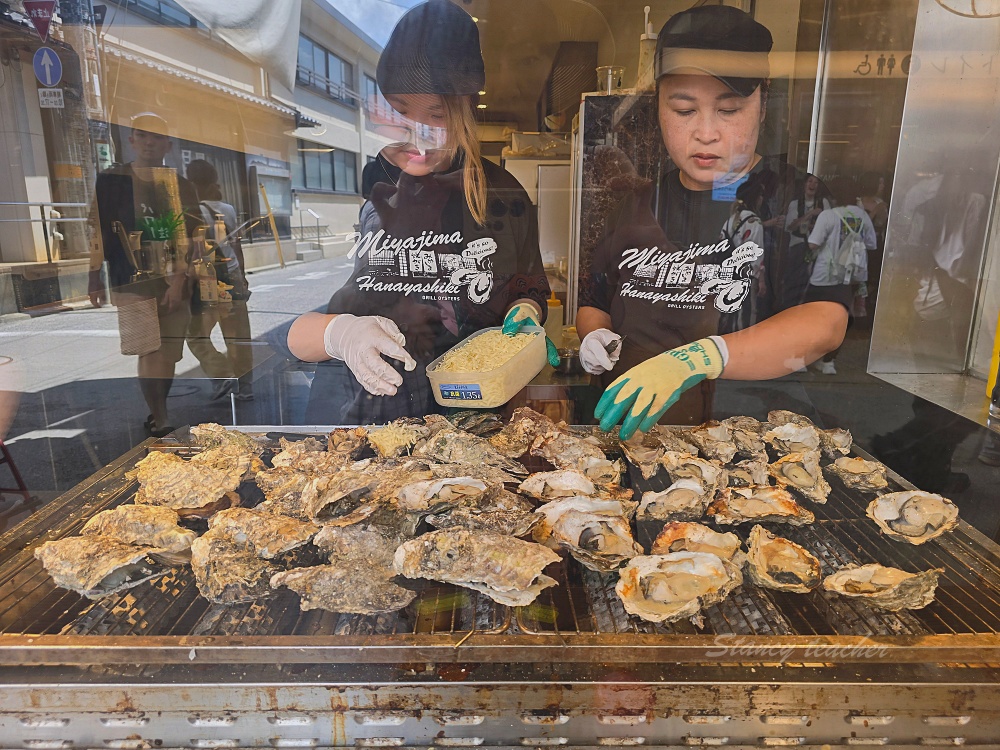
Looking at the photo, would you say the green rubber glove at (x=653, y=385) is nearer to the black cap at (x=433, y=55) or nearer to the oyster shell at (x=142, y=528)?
the black cap at (x=433, y=55)

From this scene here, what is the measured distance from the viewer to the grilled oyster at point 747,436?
8.43 feet

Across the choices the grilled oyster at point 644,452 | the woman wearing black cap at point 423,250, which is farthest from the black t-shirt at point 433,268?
the grilled oyster at point 644,452

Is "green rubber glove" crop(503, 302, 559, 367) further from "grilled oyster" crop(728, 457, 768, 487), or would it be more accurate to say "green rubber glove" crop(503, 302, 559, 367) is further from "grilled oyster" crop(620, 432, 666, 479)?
"grilled oyster" crop(728, 457, 768, 487)

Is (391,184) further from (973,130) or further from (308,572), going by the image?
(973,130)

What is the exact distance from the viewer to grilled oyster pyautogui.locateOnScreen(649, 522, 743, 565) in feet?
5.64

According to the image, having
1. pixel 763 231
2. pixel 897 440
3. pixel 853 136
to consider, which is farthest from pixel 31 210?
pixel 897 440

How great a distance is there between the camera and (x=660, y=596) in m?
1.56

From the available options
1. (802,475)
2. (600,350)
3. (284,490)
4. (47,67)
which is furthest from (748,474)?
(47,67)

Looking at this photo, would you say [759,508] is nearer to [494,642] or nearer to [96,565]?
[494,642]

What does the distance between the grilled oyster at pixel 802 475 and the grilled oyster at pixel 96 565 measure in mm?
2047

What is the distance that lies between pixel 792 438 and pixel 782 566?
1140mm

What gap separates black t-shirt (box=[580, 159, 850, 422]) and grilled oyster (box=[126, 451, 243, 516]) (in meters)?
1.80

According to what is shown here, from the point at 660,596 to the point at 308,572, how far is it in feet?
2.93

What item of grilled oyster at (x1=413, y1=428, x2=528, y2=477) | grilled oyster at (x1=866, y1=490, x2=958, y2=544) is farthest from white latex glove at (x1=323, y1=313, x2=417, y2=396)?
grilled oyster at (x1=866, y1=490, x2=958, y2=544)
